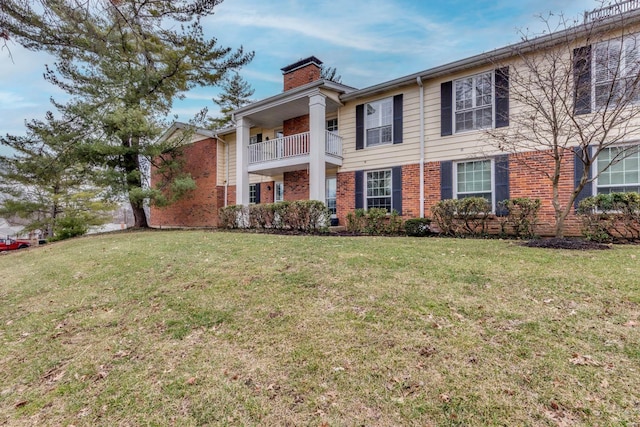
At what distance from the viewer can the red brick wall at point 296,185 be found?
14.1 m

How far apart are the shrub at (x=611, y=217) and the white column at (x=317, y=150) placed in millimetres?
7312

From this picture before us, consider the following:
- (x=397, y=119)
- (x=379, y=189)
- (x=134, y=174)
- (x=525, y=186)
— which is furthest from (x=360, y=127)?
(x=134, y=174)

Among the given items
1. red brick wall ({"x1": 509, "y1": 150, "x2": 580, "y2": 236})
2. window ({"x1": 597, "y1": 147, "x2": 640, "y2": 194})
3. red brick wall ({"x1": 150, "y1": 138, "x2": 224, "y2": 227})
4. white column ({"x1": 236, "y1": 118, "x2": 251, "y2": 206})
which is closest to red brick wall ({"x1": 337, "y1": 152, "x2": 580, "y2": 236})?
red brick wall ({"x1": 509, "y1": 150, "x2": 580, "y2": 236})

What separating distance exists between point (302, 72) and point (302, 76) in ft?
0.64

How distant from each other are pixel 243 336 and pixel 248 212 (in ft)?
30.6

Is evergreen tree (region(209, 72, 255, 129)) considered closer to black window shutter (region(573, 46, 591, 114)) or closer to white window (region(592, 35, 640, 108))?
black window shutter (region(573, 46, 591, 114))

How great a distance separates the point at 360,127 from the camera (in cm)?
1215

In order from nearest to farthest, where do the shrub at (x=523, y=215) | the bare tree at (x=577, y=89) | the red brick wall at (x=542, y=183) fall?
the bare tree at (x=577, y=89)
the shrub at (x=523, y=215)
the red brick wall at (x=542, y=183)

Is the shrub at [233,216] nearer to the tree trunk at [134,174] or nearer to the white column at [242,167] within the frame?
the white column at [242,167]

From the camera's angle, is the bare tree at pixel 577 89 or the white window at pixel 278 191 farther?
the white window at pixel 278 191

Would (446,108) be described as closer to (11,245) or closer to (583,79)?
(583,79)

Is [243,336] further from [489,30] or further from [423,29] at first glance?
[423,29]

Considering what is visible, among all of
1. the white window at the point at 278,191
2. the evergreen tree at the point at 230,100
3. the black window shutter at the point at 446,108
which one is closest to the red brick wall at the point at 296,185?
the white window at the point at 278,191

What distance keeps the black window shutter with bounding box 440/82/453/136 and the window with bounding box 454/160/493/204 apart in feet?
3.78
